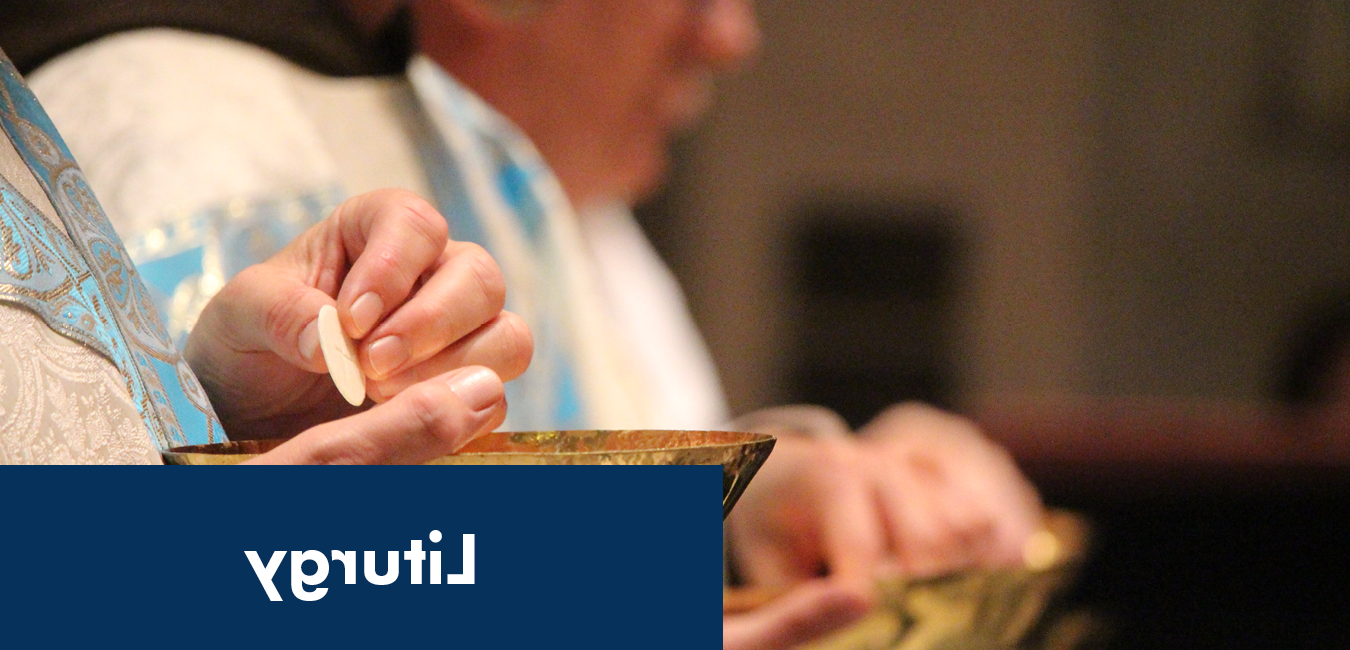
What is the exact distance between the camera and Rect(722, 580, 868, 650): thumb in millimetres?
528

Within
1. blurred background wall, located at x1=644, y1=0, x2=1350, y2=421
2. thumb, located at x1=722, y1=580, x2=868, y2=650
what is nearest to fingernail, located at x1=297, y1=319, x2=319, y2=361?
thumb, located at x1=722, y1=580, x2=868, y2=650

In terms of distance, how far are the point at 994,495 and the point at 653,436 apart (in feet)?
1.94

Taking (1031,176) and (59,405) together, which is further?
(1031,176)

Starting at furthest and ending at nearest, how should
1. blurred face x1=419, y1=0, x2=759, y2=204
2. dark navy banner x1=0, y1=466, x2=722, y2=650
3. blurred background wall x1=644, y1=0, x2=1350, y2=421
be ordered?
blurred background wall x1=644, y1=0, x2=1350, y2=421, blurred face x1=419, y1=0, x2=759, y2=204, dark navy banner x1=0, y1=466, x2=722, y2=650

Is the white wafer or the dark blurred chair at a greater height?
the dark blurred chair

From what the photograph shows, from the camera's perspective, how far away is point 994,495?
0.93 metres

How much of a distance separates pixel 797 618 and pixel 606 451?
247 mm

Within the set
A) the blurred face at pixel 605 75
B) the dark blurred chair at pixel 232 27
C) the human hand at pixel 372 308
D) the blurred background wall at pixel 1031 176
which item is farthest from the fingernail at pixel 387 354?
the blurred background wall at pixel 1031 176

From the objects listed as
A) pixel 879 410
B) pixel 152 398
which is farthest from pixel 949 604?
pixel 879 410

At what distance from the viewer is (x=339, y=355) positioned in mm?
353

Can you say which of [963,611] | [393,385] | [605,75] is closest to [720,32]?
[605,75]

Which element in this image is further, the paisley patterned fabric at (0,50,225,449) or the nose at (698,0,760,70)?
the nose at (698,0,760,70)

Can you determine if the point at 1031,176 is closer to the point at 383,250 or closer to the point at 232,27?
the point at 232,27

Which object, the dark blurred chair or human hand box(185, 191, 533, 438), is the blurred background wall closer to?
the dark blurred chair
